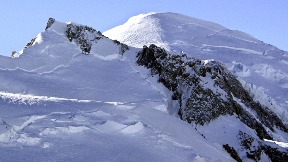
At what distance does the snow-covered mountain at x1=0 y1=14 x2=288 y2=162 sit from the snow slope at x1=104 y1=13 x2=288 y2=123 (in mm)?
38295

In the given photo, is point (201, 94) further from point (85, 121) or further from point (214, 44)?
point (214, 44)

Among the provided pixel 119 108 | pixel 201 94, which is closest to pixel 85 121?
pixel 119 108

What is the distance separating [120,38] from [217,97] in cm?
6140

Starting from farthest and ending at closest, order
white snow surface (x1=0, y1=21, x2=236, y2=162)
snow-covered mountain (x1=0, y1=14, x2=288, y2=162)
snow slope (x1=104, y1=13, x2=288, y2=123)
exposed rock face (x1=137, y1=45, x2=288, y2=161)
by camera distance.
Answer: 1. snow slope (x1=104, y1=13, x2=288, y2=123)
2. exposed rock face (x1=137, y1=45, x2=288, y2=161)
3. snow-covered mountain (x1=0, y1=14, x2=288, y2=162)
4. white snow surface (x1=0, y1=21, x2=236, y2=162)

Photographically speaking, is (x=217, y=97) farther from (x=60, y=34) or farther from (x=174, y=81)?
(x=60, y=34)

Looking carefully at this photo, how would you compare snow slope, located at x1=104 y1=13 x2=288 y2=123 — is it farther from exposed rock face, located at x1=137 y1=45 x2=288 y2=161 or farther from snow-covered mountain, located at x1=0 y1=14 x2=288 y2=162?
snow-covered mountain, located at x1=0 y1=14 x2=288 y2=162

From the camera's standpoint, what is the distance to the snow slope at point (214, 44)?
6831cm

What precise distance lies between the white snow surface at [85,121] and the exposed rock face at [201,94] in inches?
59.9

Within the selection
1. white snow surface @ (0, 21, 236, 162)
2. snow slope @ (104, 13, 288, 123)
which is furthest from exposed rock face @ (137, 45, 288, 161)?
snow slope @ (104, 13, 288, 123)

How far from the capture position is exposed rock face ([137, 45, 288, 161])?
2064cm

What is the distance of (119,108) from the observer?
13.1 metres

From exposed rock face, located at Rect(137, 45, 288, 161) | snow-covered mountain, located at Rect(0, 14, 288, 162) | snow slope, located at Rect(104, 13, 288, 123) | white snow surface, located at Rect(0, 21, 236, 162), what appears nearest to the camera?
white snow surface, located at Rect(0, 21, 236, 162)

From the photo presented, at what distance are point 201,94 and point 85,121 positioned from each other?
11222mm

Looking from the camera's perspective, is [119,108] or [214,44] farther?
[214,44]
